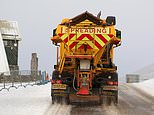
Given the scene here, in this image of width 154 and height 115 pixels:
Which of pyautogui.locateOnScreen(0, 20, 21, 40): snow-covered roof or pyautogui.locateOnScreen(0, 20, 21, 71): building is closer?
pyautogui.locateOnScreen(0, 20, 21, 71): building

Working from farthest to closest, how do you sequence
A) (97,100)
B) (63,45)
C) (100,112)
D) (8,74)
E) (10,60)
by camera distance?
(10,60)
(8,74)
(97,100)
(63,45)
(100,112)

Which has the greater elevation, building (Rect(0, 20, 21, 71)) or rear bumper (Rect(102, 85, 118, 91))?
building (Rect(0, 20, 21, 71))

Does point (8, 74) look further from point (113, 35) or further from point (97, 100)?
point (113, 35)

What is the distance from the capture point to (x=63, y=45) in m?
13.5

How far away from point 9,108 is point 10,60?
33304 mm

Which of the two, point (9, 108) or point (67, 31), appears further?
point (67, 31)

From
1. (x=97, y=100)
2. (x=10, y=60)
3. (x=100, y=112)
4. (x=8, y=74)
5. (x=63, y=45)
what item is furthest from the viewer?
(x=10, y=60)

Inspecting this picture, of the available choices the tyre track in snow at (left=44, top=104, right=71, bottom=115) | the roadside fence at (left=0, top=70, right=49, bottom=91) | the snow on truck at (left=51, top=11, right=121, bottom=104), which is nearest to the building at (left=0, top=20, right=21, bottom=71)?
the roadside fence at (left=0, top=70, right=49, bottom=91)

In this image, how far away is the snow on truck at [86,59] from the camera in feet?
41.8

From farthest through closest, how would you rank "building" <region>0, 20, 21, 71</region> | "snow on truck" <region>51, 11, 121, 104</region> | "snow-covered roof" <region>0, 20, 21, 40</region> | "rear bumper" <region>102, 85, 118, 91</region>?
"snow-covered roof" <region>0, 20, 21, 40</region> < "building" <region>0, 20, 21, 71</region> < "rear bumper" <region>102, 85, 118, 91</region> < "snow on truck" <region>51, 11, 121, 104</region>

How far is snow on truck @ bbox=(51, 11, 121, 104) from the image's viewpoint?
12.8 meters

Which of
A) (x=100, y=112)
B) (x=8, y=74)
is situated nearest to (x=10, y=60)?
(x=8, y=74)

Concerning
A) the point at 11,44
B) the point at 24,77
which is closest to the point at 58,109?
the point at 24,77

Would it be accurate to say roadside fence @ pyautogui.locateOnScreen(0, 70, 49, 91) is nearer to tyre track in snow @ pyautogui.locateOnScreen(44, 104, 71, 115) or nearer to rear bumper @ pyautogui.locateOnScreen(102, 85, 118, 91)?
tyre track in snow @ pyautogui.locateOnScreen(44, 104, 71, 115)
